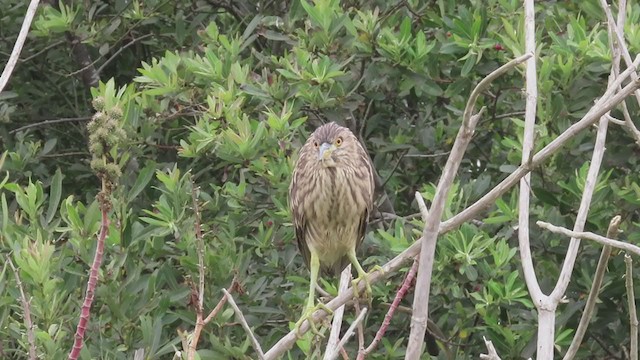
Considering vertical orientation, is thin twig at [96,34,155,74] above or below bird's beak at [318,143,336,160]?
below

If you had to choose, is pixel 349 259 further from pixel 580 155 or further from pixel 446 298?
pixel 580 155

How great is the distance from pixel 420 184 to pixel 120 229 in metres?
2.07

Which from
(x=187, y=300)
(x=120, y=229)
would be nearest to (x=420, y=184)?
(x=187, y=300)

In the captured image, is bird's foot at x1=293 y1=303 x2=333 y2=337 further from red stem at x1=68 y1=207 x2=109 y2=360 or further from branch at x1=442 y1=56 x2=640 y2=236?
red stem at x1=68 y1=207 x2=109 y2=360

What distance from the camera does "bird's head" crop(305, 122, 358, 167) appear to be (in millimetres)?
5301

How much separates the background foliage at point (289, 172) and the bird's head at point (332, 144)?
12 cm

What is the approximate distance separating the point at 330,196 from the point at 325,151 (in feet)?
0.90

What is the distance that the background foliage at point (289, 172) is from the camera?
516 centimetres

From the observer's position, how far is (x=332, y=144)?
17.5ft

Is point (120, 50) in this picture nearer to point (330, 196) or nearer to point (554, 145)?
point (330, 196)

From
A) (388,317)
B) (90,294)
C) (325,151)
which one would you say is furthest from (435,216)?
(325,151)

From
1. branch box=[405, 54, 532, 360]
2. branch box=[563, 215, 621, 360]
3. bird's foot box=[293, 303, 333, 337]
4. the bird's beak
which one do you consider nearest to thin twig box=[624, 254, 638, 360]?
branch box=[563, 215, 621, 360]

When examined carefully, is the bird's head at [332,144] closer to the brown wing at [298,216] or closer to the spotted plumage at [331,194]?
the spotted plumage at [331,194]

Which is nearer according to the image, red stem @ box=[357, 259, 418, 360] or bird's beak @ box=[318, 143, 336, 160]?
red stem @ box=[357, 259, 418, 360]
